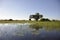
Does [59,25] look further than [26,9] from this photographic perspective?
Yes

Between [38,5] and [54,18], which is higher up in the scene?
[38,5]

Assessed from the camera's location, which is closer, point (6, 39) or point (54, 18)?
point (6, 39)

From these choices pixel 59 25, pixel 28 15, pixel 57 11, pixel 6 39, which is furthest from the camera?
pixel 59 25

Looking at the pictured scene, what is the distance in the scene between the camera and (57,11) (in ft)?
12.4

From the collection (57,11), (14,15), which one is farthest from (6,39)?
(57,11)

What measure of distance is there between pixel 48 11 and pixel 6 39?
160 centimetres

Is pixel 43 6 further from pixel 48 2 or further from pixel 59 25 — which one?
pixel 59 25

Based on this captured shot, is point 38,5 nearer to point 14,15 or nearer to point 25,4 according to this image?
point 25,4

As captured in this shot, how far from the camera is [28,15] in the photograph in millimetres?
4055

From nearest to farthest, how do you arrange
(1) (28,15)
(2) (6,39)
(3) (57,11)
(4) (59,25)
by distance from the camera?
(2) (6,39)
(3) (57,11)
(1) (28,15)
(4) (59,25)

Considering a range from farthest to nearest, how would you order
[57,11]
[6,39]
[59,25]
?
[59,25] → [57,11] → [6,39]

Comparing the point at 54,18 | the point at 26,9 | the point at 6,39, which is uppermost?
the point at 26,9

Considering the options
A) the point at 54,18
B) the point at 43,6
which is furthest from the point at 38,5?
the point at 54,18

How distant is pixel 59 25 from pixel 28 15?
151 cm
